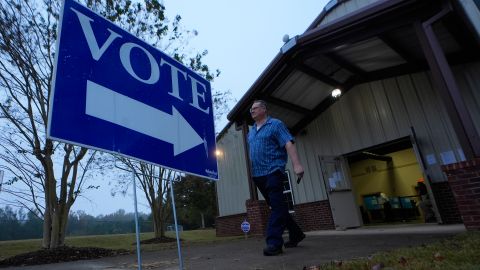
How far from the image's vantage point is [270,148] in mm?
3744

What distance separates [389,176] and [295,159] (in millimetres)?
15248

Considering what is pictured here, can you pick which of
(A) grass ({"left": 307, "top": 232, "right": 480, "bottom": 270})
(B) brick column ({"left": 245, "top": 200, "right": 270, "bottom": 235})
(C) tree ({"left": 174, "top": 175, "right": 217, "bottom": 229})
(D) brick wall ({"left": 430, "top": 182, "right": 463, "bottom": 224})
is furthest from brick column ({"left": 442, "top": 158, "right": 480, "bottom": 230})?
(C) tree ({"left": 174, "top": 175, "right": 217, "bottom": 229})

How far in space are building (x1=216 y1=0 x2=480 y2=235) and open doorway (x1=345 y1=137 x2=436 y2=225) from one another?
0.19 metres

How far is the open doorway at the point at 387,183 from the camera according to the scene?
1366 cm

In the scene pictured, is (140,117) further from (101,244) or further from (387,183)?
(387,183)

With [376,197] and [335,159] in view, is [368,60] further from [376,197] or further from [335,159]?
[376,197]

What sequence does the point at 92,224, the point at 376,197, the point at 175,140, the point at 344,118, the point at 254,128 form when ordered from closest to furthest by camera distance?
the point at 175,140 < the point at 254,128 < the point at 344,118 < the point at 376,197 < the point at 92,224

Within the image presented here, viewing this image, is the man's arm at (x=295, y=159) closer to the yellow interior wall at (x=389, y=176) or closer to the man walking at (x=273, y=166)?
the man walking at (x=273, y=166)

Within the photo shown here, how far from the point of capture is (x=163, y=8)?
1062 cm

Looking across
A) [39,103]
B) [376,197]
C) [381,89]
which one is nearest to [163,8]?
[39,103]

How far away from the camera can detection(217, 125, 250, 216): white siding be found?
13938mm

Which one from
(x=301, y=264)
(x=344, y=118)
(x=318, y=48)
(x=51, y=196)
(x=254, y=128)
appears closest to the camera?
(x=301, y=264)

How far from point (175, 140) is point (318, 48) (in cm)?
623

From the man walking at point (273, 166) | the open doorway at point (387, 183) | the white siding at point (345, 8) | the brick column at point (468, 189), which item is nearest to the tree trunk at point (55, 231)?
the man walking at point (273, 166)
